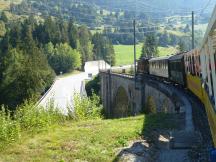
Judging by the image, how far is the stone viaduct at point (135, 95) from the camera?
31366mm

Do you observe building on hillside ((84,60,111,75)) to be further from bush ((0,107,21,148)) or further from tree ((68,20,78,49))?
bush ((0,107,21,148))

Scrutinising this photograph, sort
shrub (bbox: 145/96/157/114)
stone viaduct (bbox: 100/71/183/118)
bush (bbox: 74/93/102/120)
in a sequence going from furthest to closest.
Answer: shrub (bbox: 145/96/157/114) < stone viaduct (bbox: 100/71/183/118) < bush (bbox: 74/93/102/120)

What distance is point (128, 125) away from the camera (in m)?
18.2

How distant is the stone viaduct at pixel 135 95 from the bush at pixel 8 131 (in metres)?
10.7

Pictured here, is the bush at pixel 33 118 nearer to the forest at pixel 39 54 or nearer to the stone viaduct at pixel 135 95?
the stone viaduct at pixel 135 95

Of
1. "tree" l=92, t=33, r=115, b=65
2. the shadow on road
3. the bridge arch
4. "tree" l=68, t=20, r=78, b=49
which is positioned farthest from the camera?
"tree" l=92, t=33, r=115, b=65

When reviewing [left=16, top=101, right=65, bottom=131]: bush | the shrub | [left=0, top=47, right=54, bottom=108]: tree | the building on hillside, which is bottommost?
the building on hillside

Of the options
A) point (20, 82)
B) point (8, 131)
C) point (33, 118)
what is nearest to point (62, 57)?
point (20, 82)

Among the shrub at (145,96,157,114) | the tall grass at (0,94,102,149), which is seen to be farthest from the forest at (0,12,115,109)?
the tall grass at (0,94,102,149)

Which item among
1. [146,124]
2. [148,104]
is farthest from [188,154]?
[148,104]

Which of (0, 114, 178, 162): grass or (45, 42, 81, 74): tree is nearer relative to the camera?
(0, 114, 178, 162): grass

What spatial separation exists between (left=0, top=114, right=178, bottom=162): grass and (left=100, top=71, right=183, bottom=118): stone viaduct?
6.23 meters

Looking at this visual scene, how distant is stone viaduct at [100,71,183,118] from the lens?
3137 centimetres

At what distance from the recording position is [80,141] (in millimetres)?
15336
